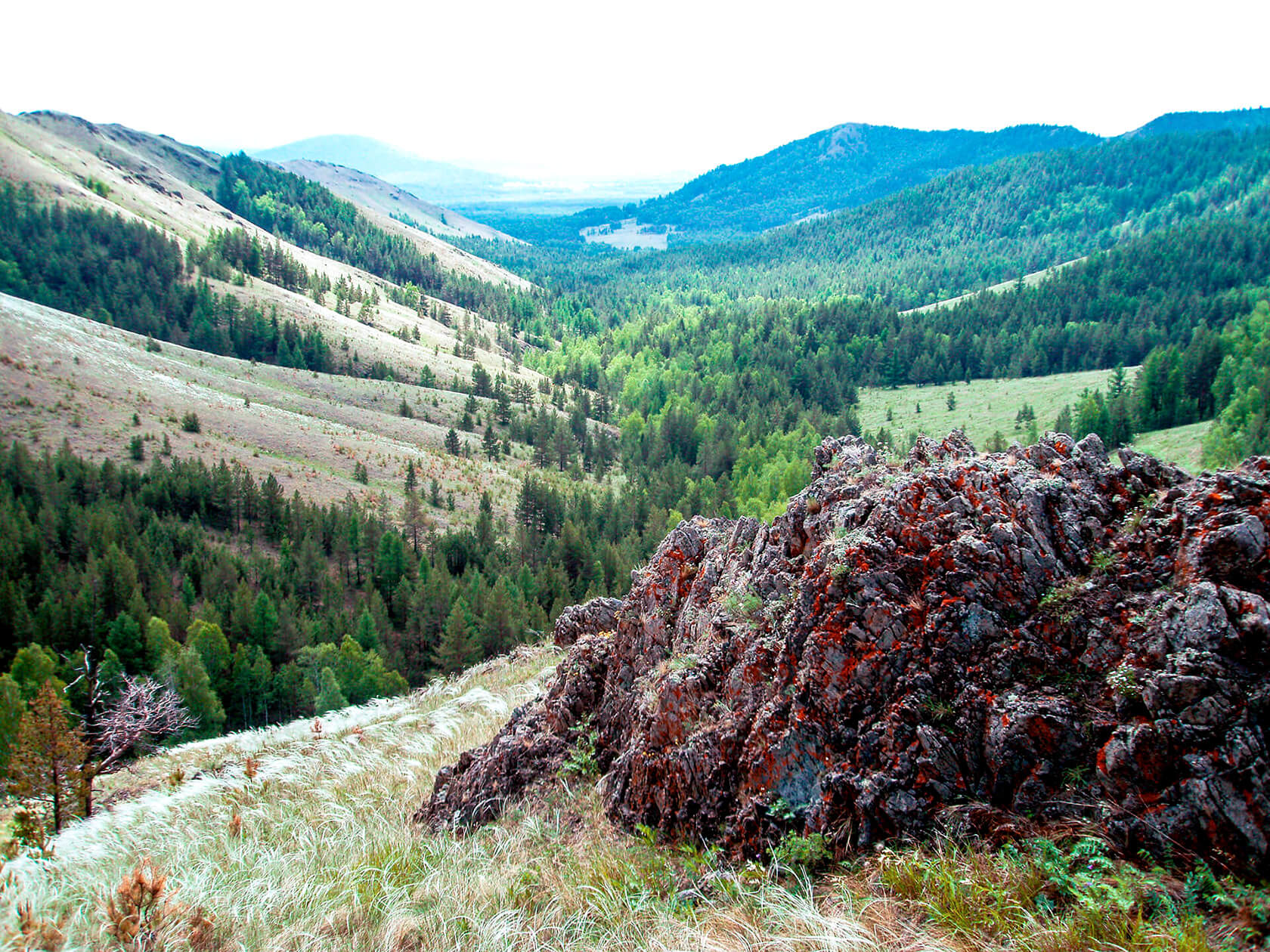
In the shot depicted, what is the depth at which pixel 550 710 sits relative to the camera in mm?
9766

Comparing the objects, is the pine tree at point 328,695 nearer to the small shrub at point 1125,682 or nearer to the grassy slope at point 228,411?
the grassy slope at point 228,411

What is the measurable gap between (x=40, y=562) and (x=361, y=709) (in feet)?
208

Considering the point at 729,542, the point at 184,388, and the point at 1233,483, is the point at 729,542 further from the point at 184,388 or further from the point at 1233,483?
the point at 184,388

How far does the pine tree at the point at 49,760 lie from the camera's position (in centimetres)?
1007

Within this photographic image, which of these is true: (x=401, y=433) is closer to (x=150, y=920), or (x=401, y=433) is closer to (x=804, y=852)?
(x=150, y=920)

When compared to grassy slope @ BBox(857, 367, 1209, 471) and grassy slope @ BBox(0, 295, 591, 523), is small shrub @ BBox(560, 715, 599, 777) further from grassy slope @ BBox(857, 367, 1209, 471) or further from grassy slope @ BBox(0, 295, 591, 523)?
grassy slope @ BBox(857, 367, 1209, 471)

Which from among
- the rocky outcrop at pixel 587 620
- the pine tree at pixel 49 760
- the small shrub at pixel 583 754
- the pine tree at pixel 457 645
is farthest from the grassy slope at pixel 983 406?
the pine tree at pixel 49 760

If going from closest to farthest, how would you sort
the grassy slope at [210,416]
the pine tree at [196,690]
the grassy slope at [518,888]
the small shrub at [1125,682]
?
the grassy slope at [518,888]
the small shrub at [1125,682]
the pine tree at [196,690]
the grassy slope at [210,416]

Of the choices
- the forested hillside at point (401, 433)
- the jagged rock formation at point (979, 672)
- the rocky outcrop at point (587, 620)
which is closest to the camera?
the jagged rock formation at point (979, 672)

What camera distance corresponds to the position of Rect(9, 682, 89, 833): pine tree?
1007cm

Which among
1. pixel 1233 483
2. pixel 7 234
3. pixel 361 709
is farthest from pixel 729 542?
pixel 7 234

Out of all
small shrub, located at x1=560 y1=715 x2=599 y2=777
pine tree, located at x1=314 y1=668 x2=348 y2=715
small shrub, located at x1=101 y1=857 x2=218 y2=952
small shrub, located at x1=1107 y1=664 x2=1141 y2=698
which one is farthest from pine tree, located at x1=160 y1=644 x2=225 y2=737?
small shrub, located at x1=1107 y1=664 x2=1141 y2=698

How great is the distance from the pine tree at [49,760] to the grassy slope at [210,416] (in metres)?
78.6

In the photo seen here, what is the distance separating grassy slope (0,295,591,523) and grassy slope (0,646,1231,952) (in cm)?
8271
